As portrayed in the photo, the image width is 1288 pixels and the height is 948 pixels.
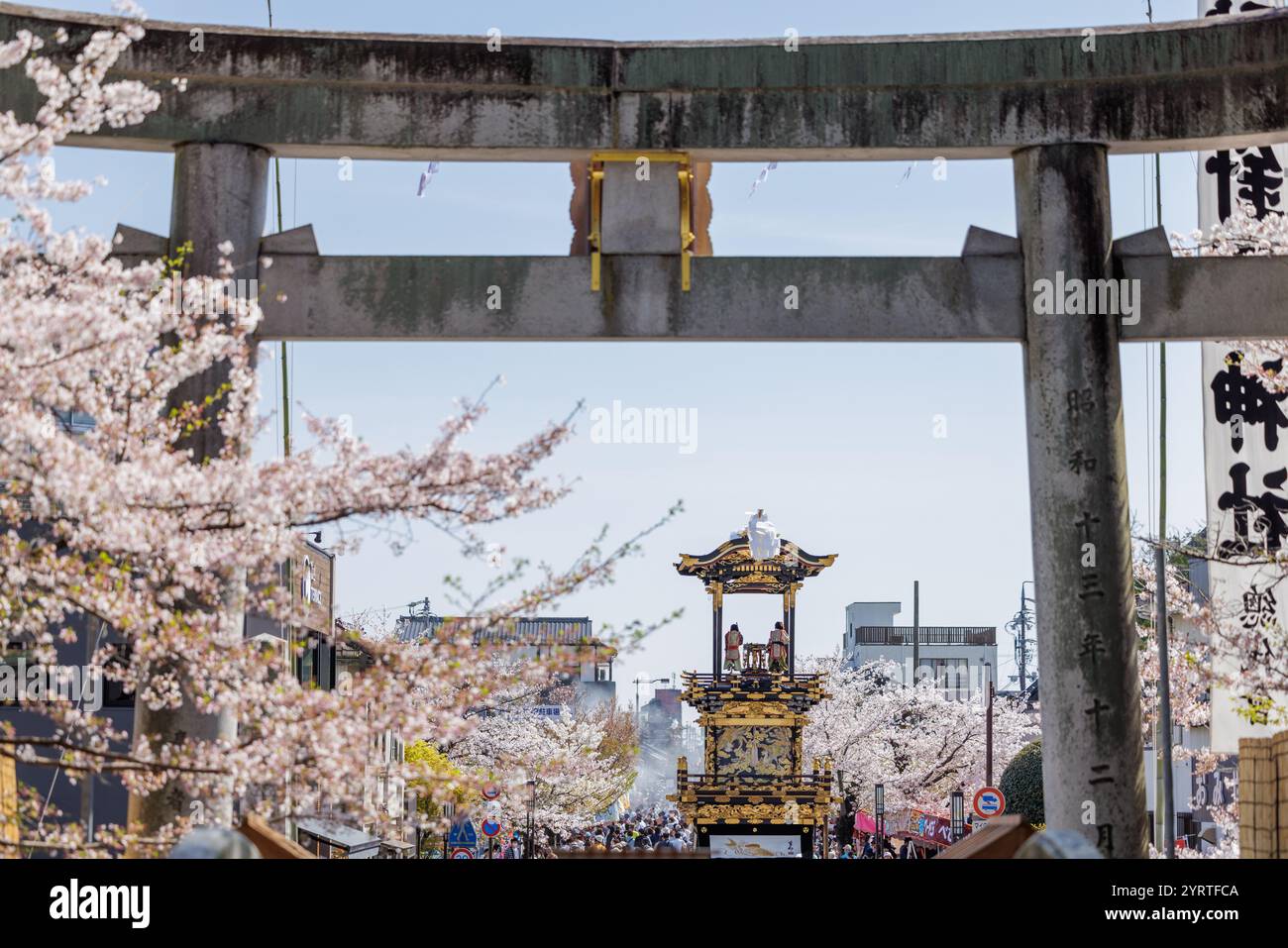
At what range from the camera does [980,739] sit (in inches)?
1983

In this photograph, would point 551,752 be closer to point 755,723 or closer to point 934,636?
point 755,723

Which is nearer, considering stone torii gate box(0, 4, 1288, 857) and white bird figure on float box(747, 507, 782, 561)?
stone torii gate box(0, 4, 1288, 857)

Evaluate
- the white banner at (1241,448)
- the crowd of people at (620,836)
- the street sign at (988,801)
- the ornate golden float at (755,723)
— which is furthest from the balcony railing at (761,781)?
the white banner at (1241,448)

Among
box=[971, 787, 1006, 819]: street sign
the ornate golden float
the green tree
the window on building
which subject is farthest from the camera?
the window on building

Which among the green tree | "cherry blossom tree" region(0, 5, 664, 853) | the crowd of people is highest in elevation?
"cherry blossom tree" region(0, 5, 664, 853)

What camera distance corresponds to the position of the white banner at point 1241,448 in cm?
1468

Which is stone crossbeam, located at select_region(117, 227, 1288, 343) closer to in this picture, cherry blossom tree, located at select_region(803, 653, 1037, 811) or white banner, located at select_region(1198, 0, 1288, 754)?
white banner, located at select_region(1198, 0, 1288, 754)

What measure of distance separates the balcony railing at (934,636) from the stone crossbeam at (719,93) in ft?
253

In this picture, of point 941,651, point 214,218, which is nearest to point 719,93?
point 214,218

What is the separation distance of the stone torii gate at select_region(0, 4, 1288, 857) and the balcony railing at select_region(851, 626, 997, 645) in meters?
77.0

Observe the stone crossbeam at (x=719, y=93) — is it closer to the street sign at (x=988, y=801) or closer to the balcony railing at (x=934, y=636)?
the street sign at (x=988, y=801)

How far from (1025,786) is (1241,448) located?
Answer: 17.9 meters

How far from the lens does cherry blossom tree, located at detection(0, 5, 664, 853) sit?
7.09m

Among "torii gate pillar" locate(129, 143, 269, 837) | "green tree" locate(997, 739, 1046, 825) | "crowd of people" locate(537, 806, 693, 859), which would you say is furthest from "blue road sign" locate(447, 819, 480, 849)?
"torii gate pillar" locate(129, 143, 269, 837)
